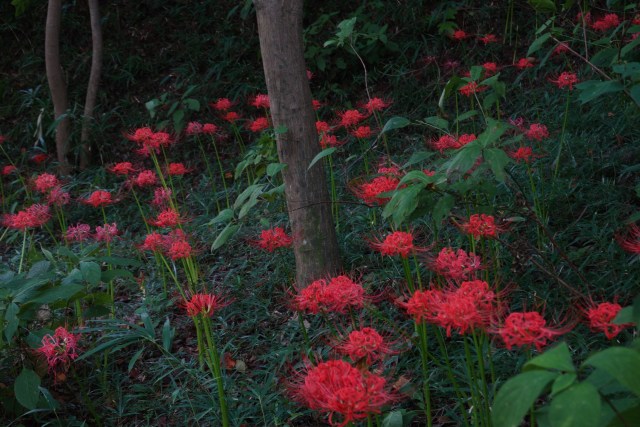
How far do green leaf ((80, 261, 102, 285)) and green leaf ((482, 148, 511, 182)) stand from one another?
1.51 meters

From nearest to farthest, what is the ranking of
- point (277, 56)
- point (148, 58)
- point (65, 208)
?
point (277, 56) → point (65, 208) → point (148, 58)

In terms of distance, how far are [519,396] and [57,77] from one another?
17.9 feet

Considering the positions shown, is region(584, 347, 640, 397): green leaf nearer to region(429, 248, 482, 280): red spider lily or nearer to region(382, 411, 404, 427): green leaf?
region(429, 248, 482, 280): red spider lily

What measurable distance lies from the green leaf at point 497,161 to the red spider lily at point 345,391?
60cm

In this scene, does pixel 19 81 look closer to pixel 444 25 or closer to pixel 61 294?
pixel 444 25

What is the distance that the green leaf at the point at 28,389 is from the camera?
2.33 metres

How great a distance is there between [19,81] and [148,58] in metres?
1.48

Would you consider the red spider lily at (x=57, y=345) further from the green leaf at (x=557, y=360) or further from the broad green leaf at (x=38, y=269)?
the green leaf at (x=557, y=360)

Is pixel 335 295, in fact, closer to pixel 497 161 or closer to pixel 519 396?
pixel 497 161

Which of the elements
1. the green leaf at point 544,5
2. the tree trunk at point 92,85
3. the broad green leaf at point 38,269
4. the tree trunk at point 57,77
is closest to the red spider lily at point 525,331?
the green leaf at point 544,5

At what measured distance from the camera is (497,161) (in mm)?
1630

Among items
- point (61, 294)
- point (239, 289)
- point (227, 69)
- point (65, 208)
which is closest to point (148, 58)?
point (227, 69)

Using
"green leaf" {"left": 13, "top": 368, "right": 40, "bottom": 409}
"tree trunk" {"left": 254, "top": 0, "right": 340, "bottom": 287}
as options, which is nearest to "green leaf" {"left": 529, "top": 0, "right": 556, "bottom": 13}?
"tree trunk" {"left": 254, "top": 0, "right": 340, "bottom": 287}

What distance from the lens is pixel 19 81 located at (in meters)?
7.09
